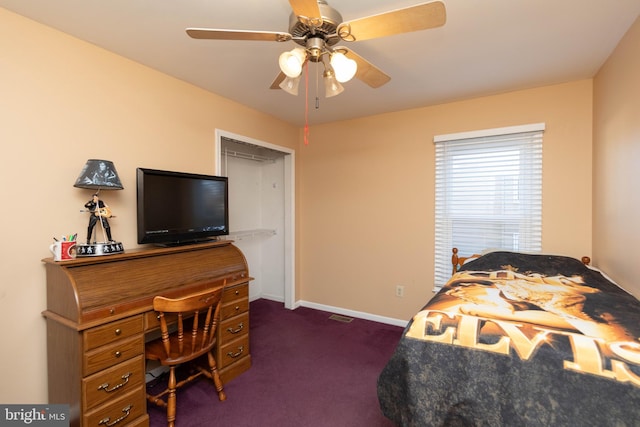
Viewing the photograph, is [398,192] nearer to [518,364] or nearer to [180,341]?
[518,364]

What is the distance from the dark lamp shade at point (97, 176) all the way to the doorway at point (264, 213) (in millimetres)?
1875

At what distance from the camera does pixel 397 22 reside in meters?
1.23

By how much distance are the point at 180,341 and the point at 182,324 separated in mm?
156

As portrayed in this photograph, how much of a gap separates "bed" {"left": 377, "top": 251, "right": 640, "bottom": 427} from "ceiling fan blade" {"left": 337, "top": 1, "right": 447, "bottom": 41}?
129 cm

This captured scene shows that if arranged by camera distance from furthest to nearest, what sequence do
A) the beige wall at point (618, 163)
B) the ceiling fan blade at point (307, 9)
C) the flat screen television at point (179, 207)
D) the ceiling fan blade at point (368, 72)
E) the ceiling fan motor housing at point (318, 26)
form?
the flat screen television at point (179, 207), the beige wall at point (618, 163), the ceiling fan blade at point (368, 72), the ceiling fan motor housing at point (318, 26), the ceiling fan blade at point (307, 9)

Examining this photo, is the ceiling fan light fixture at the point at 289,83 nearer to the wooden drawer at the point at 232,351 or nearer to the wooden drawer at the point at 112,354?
the wooden drawer at the point at 112,354

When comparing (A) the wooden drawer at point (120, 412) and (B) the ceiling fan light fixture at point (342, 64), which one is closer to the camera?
(B) the ceiling fan light fixture at point (342, 64)

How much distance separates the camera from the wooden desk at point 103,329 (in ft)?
5.10

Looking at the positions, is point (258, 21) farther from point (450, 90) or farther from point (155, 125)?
point (450, 90)

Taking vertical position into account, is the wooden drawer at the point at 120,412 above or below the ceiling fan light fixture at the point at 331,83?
below

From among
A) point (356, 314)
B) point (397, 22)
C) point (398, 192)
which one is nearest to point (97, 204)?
point (397, 22)

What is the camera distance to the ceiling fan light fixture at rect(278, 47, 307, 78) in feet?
4.40

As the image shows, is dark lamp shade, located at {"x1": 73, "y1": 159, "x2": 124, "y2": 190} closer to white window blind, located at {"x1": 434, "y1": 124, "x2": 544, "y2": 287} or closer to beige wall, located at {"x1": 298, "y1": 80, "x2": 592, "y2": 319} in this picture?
beige wall, located at {"x1": 298, "y1": 80, "x2": 592, "y2": 319}

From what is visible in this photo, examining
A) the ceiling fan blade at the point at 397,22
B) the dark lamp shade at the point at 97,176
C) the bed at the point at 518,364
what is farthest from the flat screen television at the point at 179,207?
the bed at the point at 518,364
